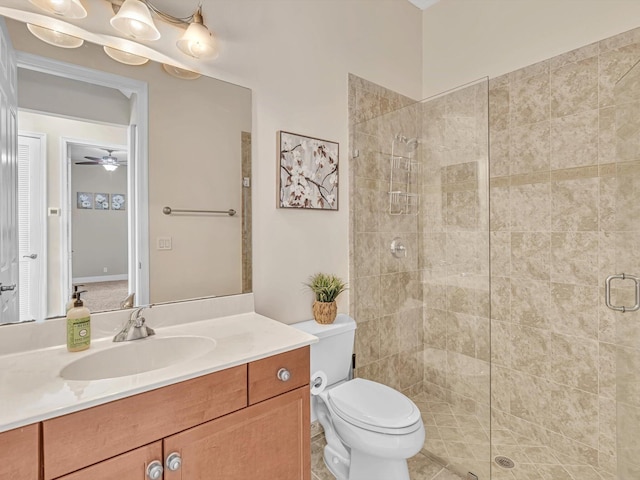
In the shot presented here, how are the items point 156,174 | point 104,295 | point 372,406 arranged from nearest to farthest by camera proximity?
point 104,295 → point 156,174 → point 372,406

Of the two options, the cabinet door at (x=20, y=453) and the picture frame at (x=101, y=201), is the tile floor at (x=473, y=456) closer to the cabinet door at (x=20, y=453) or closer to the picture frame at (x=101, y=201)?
the cabinet door at (x=20, y=453)

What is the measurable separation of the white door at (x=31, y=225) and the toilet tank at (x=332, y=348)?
3.58 ft

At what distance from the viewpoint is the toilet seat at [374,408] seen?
4.63 ft

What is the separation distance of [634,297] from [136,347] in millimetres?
2122

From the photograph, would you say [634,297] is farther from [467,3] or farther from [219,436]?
[467,3]

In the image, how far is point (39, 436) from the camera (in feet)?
2.51

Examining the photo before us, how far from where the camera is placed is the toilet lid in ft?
4.70

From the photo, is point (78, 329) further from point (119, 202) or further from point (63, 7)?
point (63, 7)

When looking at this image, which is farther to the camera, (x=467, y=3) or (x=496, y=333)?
(x=467, y=3)

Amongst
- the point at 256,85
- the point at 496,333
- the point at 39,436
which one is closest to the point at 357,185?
the point at 256,85

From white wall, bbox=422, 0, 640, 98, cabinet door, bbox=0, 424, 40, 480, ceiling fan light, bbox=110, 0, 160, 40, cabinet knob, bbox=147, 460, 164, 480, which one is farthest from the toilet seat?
white wall, bbox=422, 0, 640, 98

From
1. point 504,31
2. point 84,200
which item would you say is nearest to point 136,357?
point 84,200

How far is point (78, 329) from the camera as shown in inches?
44.9

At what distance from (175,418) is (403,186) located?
5.85 ft
